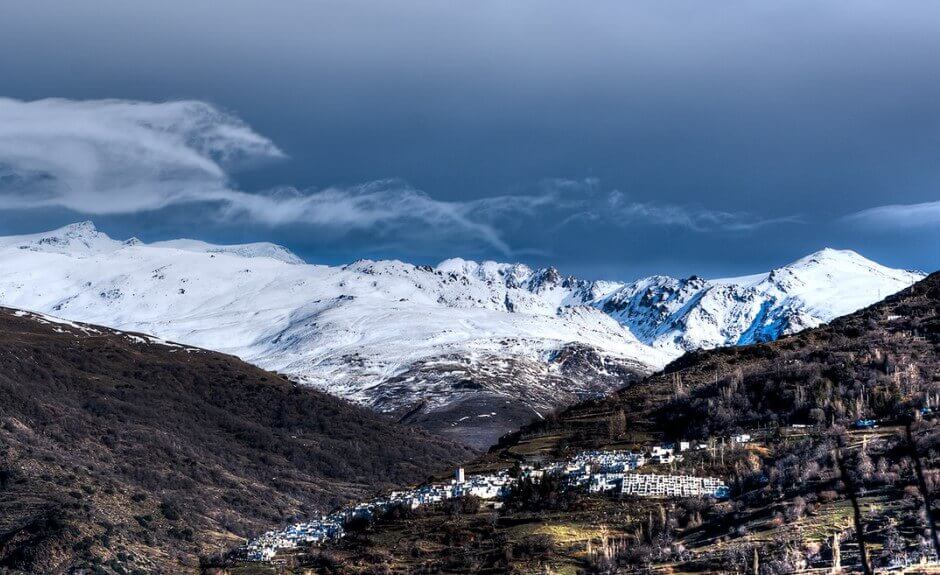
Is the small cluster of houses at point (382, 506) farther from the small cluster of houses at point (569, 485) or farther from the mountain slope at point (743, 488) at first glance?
the mountain slope at point (743, 488)

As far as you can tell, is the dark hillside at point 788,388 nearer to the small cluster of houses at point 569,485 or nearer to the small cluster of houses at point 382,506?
the small cluster of houses at point 569,485

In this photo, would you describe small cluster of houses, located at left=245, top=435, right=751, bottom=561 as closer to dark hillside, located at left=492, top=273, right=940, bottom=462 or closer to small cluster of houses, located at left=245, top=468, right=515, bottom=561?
small cluster of houses, located at left=245, top=468, right=515, bottom=561

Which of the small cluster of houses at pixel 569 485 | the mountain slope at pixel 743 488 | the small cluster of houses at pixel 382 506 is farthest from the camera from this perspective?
the small cluster of houses at pixel 382 506

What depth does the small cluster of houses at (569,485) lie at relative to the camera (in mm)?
79375

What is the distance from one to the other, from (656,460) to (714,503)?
1137 centimetres

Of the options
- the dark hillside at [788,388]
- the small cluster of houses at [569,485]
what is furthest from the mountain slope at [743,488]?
the small cluster of houses at [569,485]

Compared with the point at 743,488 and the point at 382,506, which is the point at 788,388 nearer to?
the point at 743,488

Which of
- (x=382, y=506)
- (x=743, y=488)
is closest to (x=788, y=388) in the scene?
(x=743, y=488)

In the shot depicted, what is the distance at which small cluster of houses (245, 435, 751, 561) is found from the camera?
260 feet

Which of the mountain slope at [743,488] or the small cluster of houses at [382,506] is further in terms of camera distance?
the small cluster of houses at [382,506]

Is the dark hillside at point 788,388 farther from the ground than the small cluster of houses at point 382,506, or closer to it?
farther from the ground

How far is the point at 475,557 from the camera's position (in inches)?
2872

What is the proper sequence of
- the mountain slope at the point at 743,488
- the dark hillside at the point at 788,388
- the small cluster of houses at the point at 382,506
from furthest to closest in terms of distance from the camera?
the dark hillside at the point at 788,388, the small cluster of houses at the point at 382,506, the mountain slope at the point at 743,488

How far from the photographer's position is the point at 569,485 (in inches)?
3295
